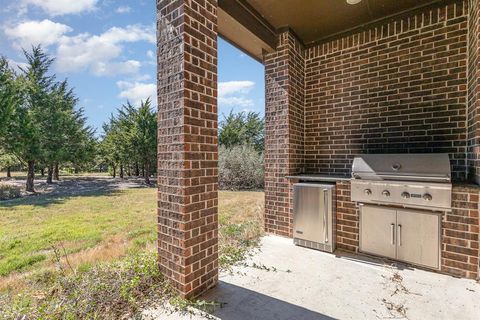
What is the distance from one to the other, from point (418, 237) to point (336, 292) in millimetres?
1301

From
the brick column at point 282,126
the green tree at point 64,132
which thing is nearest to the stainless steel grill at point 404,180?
the brick column at point 282,126

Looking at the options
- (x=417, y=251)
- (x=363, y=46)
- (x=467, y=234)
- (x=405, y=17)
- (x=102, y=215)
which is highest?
(x=405, y=17)

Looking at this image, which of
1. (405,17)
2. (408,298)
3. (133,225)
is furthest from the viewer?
(133,225)

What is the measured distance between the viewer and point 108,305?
1873 mm

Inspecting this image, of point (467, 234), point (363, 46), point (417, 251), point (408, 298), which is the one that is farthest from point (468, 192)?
point (363, 46)

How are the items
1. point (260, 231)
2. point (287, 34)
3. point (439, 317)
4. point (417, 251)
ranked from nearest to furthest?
point (439, 317)
point (417, 251)
point (287, 34)
point (260, 231)

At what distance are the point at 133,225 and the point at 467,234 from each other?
5786mm

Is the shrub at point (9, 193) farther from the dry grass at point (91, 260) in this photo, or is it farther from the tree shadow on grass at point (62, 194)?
the dry grass at point (91, 260)

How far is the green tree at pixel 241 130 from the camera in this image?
52.0 feet

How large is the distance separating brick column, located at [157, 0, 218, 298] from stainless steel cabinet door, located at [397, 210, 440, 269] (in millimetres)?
2256

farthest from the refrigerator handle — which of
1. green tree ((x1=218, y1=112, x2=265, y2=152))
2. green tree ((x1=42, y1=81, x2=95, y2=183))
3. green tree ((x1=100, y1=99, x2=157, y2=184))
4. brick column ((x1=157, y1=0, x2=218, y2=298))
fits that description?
green tree ((x1=42, y1=81, x2=95, y2=183))

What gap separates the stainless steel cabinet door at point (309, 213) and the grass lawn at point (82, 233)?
0.83 metres

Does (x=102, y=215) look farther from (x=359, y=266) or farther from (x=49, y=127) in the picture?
(x=49, y=127)

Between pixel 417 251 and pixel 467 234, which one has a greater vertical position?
pixel 467 234
